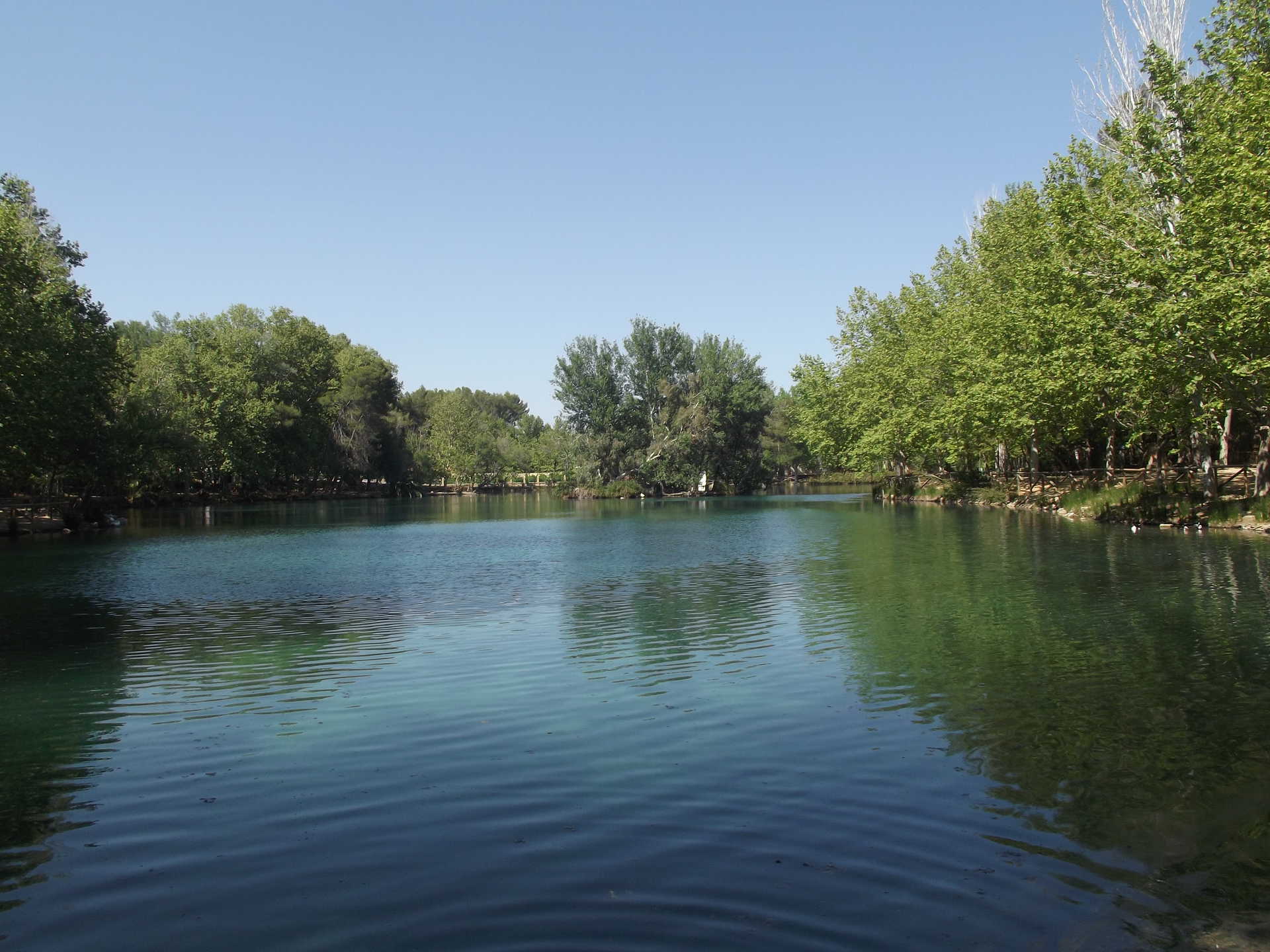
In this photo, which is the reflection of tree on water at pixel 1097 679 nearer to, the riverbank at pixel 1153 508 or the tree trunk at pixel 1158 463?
the riverbank at pixel 1153 508

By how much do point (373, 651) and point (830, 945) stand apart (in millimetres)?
12903

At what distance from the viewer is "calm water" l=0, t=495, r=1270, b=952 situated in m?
6.46

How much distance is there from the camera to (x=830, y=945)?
5.93 metres

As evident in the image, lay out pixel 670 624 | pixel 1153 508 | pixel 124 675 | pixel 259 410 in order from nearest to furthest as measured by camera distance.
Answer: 1. pixel 124 675
2. pixel 670 624
3. pixel 1153 508
4. pixel 259 410

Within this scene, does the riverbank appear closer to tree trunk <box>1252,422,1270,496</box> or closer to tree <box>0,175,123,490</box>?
tree trunk <box>1252,422,1270,496</box>

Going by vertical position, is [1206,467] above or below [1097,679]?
above

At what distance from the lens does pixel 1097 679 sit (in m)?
13.5

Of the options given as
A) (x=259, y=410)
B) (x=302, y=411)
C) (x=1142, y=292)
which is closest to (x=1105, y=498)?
(x=1142, y=292)

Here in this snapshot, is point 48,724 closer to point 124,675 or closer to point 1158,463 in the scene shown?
point 124,675

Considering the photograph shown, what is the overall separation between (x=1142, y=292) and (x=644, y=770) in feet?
108

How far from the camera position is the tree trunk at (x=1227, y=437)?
155 ft

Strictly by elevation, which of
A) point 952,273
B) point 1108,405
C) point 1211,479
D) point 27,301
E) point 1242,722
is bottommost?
point 1242,722

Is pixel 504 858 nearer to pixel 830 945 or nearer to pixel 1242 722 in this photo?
pixel 830 945

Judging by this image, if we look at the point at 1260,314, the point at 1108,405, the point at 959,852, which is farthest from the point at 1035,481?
the point at 959,852
